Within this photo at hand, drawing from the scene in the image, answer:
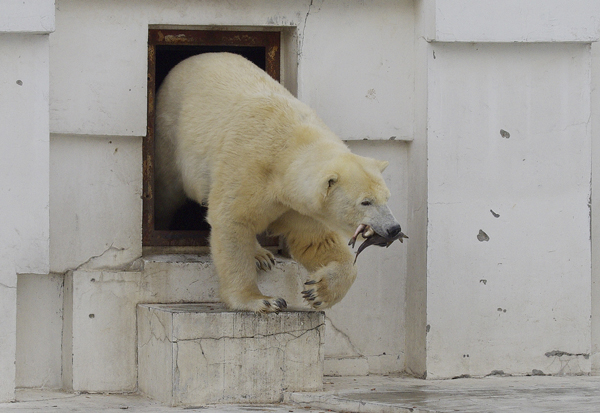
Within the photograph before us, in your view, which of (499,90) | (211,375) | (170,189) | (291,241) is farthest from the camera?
(170,189)

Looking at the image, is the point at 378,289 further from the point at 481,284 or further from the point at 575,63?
the point at 575,63

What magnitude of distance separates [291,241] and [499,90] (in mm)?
1587

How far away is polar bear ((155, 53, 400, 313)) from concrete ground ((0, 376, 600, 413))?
0.53 metres

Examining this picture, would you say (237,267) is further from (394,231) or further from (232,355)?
(394,231)

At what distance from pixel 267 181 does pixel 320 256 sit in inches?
22.6

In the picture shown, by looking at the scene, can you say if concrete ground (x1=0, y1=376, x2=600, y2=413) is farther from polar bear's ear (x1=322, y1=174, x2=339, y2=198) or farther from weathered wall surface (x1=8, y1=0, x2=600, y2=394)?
polar bear's ear (x1=322, y1=174, x2=339, y2=198)

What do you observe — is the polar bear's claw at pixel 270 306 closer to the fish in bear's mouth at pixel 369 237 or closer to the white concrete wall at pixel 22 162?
the fish in bear's mouth at pixel 369 237

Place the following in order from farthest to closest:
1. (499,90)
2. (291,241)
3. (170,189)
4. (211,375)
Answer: (170,189)
(499,90)
(291,241)
(211,375)

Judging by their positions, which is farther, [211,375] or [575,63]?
[575,63]

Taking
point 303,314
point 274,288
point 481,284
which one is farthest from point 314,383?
point 481,284

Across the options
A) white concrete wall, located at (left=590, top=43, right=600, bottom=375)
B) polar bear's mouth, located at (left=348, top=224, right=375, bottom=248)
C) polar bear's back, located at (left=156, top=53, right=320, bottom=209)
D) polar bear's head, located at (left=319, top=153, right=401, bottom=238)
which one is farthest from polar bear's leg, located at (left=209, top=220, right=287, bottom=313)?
white concrete wall, located at (left=590, top=43, right=600, bottom=375)

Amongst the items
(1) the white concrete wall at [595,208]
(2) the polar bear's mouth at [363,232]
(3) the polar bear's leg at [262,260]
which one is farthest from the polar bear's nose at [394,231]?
(1) the white concrete wall at [595,208]

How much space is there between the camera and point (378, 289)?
20.3ft

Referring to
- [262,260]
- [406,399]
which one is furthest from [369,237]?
[262,260]
